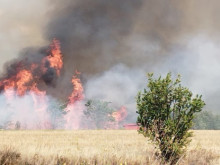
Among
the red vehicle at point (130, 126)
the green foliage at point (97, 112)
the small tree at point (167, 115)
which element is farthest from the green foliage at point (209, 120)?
the small tree at point (167, 115)

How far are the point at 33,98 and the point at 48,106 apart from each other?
6.73m

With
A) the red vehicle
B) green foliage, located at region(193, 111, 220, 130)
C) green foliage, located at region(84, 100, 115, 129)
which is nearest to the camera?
green foliage, located at region(84, 100, 115, 129)

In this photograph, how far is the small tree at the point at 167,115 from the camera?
12.5 metres

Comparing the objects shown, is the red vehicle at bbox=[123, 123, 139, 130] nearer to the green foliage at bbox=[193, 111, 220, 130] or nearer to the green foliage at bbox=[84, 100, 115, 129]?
the green foliage at bbox=[84, 100, 115, 129]

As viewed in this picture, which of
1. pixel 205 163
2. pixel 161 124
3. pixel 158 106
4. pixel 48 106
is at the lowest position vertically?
pixel 205 163

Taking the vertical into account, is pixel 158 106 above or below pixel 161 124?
above

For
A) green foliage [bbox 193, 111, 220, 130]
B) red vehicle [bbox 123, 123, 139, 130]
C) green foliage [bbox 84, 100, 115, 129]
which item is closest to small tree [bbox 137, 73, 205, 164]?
green foliage [bbox 84, 100, 115, 129]

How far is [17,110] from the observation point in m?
102

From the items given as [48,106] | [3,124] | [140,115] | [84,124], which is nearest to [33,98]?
[48,106]

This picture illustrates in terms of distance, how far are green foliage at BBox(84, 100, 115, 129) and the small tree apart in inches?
4225

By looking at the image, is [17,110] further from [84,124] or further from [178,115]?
[178,115]

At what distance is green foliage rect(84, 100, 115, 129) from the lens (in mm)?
120250

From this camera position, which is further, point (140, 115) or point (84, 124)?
point (84, 124)

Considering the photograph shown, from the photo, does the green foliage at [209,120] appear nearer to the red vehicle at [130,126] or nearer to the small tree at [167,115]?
the red vehicle at [130,126]
